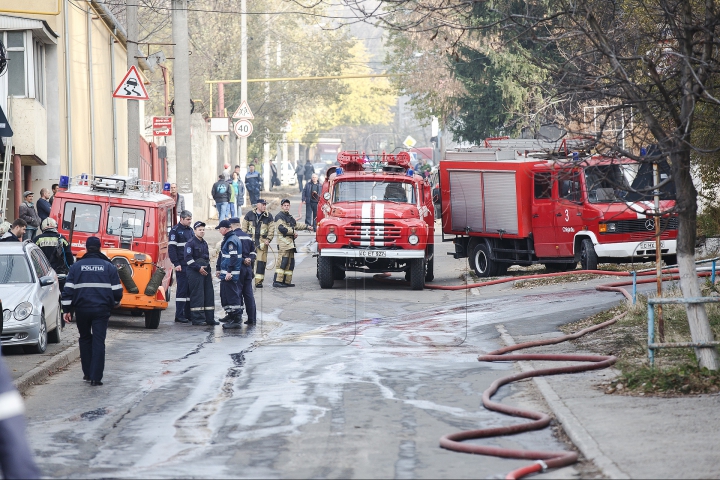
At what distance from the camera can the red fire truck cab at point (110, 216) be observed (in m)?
19.3

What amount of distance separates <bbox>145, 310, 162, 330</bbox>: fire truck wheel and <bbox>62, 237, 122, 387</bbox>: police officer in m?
4.64

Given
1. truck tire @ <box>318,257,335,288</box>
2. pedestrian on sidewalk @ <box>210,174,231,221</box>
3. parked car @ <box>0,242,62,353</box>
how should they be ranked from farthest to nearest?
pedestrian on sidewalk @ <box>210,174,231,221</box> < truck tire @ <box>318,257,335,288</box> < parked car @ <box>0,242,62,353</box>

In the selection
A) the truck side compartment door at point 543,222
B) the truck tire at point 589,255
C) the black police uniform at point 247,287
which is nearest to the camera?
the black police uniform at point 247,287

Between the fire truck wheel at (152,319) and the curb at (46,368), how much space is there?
203cm

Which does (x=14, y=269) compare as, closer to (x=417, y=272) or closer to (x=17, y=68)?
(x=417, y=272)

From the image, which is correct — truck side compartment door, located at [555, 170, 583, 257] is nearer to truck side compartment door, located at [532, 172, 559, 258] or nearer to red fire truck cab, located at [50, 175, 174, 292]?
truck side compartment door, located at [532, 172, 559, 258]

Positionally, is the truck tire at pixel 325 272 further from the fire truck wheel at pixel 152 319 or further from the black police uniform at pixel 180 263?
the fire truck wheel at pixel 152 319

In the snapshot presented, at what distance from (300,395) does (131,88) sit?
1352cm

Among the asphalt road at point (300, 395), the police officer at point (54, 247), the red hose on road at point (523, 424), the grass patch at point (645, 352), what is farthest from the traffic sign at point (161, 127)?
the red hose on road at point (523, 424)

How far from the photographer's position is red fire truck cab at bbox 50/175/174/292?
63.4 ft

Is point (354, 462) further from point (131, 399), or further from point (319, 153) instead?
point (319, 153)

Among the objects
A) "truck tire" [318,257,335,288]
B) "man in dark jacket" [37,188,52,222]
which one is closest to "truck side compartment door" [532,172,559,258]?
"truck tire" [318,257,335,288]

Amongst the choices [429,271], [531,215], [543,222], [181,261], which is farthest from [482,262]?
[181,261]

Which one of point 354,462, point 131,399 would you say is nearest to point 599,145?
point 354,462
